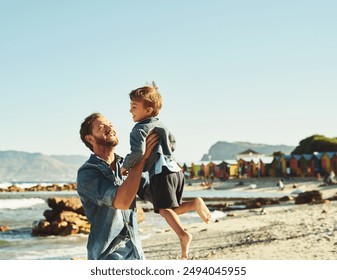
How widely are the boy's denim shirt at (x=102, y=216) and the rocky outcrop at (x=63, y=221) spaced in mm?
9094

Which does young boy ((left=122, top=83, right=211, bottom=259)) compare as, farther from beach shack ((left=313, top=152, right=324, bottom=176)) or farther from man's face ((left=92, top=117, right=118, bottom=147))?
beach shack ((left=313, top=152, right=324, bottom=176))

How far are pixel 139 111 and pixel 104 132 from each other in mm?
153

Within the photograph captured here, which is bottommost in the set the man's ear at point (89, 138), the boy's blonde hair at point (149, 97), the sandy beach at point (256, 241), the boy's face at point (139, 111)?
the sandy beach at point (256, 241)

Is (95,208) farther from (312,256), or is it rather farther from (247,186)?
(247,186)

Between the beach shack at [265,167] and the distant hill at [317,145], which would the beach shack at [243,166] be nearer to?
the beach shack at [265,167]

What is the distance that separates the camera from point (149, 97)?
5.05 feet

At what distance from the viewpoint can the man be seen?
56.5 inches

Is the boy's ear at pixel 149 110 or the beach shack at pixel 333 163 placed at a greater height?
the boy's ear at pixel 149 110

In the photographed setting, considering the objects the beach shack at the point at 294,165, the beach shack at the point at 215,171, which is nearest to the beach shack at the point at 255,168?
the beach shack at the point at 215,171

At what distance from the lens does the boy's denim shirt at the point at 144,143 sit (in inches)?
57.0

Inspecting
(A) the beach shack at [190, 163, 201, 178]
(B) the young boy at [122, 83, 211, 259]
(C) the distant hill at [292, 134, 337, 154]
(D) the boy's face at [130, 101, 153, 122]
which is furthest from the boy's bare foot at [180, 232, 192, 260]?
(A) the beach shack at [190, 163, 201, 178]
